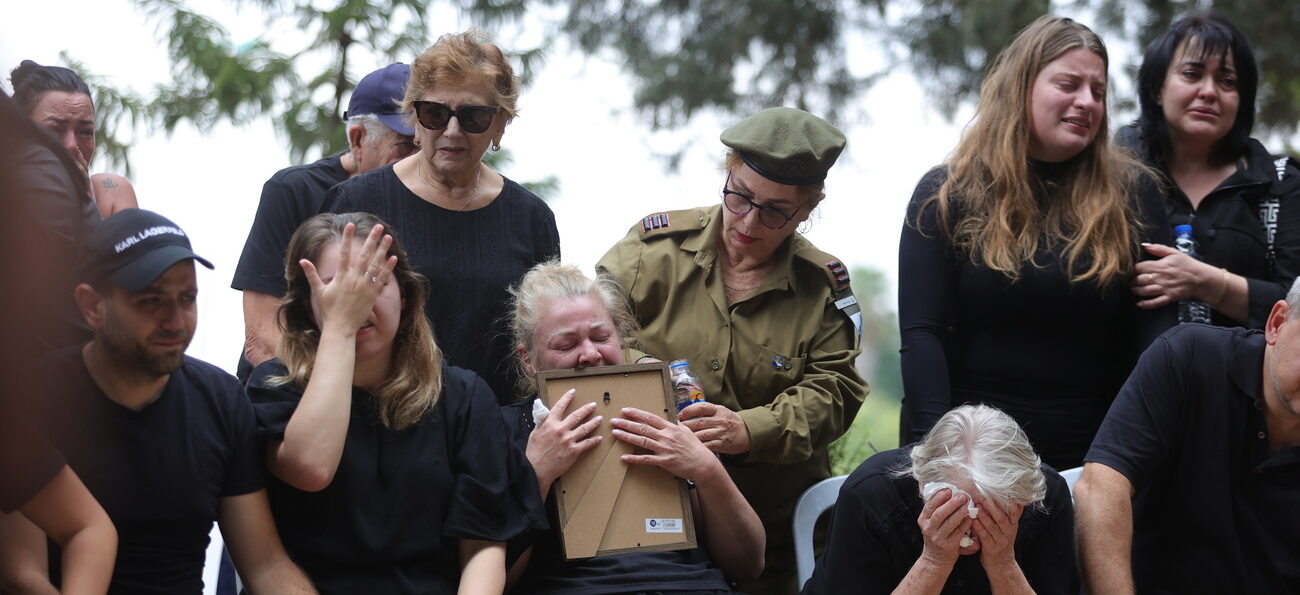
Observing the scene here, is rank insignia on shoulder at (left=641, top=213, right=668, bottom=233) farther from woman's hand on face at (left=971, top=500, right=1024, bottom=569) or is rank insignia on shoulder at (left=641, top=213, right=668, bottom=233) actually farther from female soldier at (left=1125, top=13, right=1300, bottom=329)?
female soldier at (left=1125, top=13, right=1300, bottom=329)

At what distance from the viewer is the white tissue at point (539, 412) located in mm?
3188

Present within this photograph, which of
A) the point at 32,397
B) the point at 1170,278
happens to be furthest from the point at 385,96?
the point at 32,397

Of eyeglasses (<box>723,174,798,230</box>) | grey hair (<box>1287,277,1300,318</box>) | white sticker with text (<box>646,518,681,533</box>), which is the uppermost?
eyeglasses (<box>723,174,798,230</box>)

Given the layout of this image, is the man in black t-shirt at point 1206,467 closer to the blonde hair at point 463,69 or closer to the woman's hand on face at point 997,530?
the woman's hand on face at point 997,530

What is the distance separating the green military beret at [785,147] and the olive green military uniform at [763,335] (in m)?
0.24

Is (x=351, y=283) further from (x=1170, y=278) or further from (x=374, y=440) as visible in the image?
(x=1170, y=278)

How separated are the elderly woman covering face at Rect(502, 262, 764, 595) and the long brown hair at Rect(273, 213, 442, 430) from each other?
304 mm

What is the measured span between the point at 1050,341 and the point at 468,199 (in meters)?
1.68

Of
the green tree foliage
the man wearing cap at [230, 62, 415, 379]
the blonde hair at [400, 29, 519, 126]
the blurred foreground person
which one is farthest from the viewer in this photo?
the green tree foliage

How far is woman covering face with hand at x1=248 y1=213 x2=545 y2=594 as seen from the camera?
2.86m

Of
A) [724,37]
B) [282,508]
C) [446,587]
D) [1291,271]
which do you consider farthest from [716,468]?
[724,37]

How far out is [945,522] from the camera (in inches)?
113

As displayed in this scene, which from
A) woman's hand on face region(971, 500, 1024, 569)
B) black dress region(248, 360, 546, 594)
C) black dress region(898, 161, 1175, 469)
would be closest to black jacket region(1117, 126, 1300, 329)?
black dress region(898, 161, 1175, 469)

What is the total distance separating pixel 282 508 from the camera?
2.90 m
